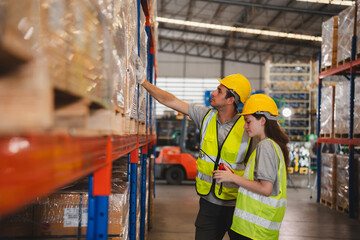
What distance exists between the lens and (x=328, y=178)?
8.74 m

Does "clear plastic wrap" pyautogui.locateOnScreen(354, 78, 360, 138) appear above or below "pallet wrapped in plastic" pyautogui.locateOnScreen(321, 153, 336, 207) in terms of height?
above

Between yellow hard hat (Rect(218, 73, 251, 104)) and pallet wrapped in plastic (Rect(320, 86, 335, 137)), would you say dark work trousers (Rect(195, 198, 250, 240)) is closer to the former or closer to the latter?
yellow hard hat (Rect(218, 73, 251, 104))

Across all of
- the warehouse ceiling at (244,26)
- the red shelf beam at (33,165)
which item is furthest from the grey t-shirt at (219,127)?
the warehouse ceiling at (244,26)

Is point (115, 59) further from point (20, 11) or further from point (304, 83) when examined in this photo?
point (304, 83)

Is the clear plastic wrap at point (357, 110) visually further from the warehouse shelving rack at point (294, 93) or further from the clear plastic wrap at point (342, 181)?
the warehouse shelving rack at point (294, 93)

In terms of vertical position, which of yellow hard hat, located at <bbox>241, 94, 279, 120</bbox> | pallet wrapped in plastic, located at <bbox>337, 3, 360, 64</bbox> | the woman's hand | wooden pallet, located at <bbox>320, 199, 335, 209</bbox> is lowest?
wooden pallet, located at <bbox>320, 199, 335, 209</bbox>

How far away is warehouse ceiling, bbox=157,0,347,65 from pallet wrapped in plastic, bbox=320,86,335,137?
7696 millimetres

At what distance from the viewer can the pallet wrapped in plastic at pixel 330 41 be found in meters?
8.46

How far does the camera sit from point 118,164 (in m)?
3.69

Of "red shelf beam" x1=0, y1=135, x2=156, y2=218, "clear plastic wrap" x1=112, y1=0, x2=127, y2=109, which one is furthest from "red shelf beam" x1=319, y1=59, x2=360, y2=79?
"red shelf beam" x1=0, y1=135, x2=156, y2=218

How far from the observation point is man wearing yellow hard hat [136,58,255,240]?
3.28 meters

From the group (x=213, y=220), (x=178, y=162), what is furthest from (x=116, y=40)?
(x=178, y=162)

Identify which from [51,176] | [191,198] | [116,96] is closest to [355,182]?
[191,198]

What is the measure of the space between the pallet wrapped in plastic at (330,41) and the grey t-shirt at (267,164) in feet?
22.3
